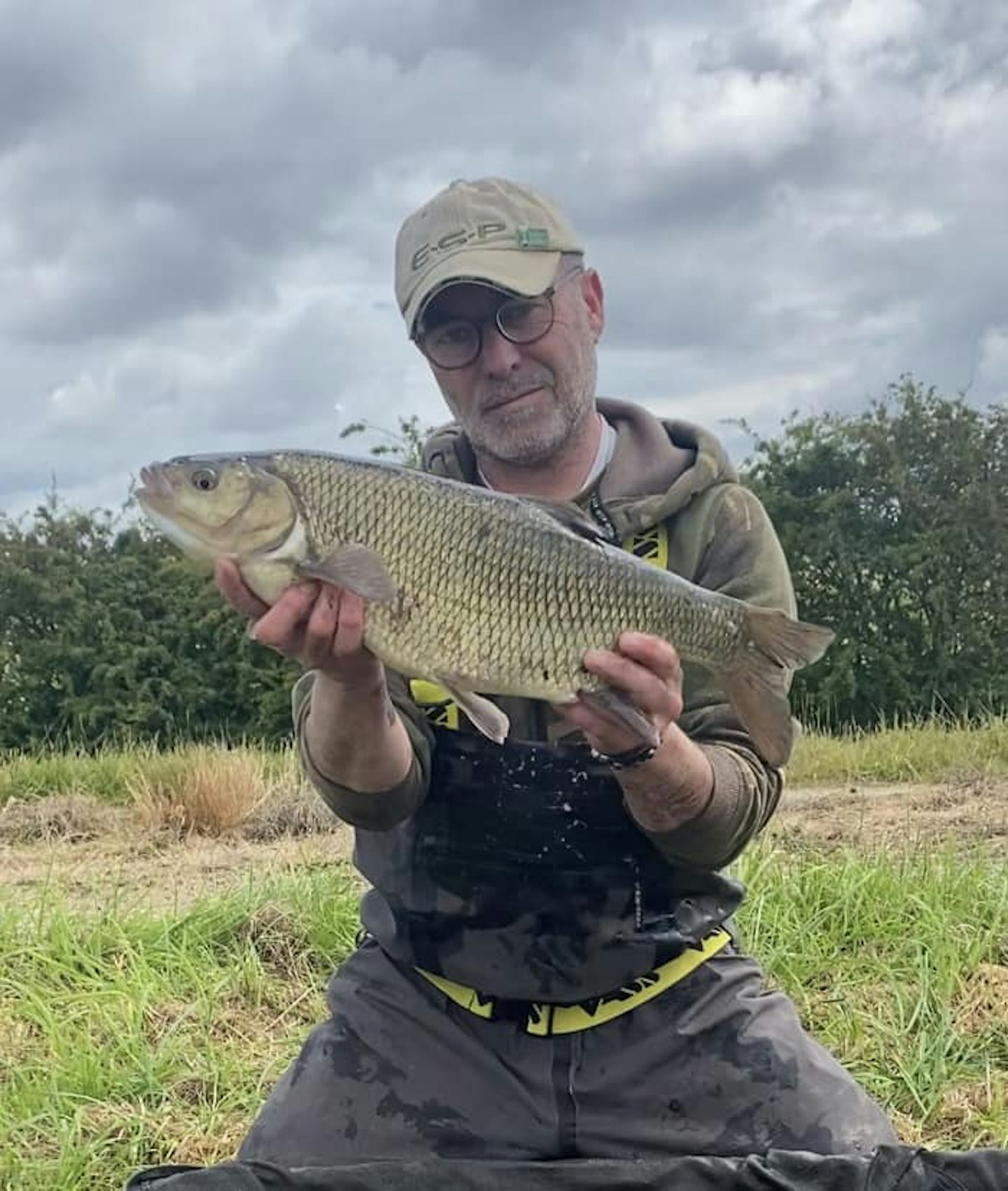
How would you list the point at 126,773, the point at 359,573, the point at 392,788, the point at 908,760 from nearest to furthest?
the point at 359,573 < the point at 392,788 < the point at 126,773 < the point at 908,760

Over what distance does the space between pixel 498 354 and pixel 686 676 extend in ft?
2.09

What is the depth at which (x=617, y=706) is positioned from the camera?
199cm

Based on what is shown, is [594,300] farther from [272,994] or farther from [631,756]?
[272,994]

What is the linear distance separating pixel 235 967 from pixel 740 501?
5.92ft

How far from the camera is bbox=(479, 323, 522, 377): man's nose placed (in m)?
2.40

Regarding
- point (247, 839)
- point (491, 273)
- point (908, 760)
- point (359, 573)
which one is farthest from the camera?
point (908, 760)

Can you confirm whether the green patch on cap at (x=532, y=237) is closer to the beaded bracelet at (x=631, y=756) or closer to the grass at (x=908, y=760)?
the beaded bracelet at (x=631, y=756)

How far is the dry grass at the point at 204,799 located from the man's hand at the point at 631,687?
401 centimetres

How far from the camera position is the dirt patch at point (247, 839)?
184 inches

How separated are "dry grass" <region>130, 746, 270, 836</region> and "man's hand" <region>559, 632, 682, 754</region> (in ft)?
13.2

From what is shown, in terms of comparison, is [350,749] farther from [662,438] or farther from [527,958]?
[662,438]

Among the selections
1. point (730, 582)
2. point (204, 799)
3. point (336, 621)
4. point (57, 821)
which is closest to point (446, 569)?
point (336, 621)

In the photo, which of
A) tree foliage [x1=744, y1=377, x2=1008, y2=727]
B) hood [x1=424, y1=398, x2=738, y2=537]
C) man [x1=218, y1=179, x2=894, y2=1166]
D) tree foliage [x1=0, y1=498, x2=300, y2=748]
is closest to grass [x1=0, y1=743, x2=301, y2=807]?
hood [x1=424, y1=398, x2=738, y2=537]

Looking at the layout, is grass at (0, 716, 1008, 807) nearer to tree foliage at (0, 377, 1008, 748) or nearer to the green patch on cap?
the green patch on cap
